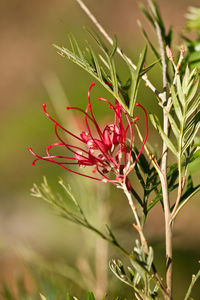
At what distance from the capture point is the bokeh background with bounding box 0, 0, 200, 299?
544 millimetres

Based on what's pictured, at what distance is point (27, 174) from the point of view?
2488mm

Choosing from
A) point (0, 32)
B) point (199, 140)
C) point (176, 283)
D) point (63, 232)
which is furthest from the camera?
point (0, 32)

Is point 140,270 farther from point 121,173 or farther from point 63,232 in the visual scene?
point 63,232

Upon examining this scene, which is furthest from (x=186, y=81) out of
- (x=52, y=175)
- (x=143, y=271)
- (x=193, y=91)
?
(x=52, y=175)

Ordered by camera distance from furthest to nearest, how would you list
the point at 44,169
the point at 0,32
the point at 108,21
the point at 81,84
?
the point at 0,32 < the point at 108,21 < the point at 81,84 < the point at 44,169

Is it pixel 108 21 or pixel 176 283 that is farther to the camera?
pixel 108 21

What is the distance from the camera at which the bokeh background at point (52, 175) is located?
0.54 m

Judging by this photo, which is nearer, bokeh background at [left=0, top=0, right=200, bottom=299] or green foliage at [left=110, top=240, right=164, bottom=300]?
green foliage at [left=110, top=240, right=164, bottom=300]

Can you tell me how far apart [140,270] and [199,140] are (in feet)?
0.54

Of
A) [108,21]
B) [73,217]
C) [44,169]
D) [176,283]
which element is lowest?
[176,283]

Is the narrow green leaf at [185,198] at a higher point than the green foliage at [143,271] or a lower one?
higher

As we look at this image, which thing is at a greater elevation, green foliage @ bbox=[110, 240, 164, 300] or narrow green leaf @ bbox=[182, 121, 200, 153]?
narrow green leaf @ bbox=[182, 121, 200, 153]

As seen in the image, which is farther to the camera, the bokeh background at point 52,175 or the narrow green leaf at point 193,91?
the bokeh background at point 52,175

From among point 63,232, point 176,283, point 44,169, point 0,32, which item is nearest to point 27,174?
point 44,169
